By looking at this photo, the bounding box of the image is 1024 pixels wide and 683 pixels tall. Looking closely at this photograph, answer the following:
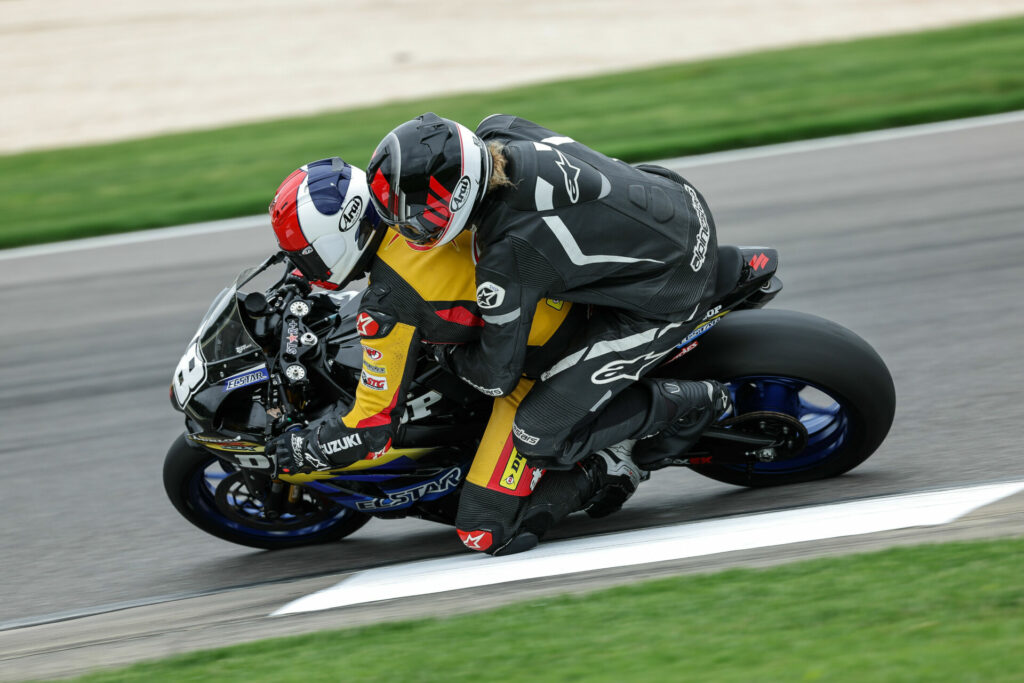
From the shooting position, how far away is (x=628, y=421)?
4.12 metres

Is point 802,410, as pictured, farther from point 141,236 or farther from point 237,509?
point 141,236

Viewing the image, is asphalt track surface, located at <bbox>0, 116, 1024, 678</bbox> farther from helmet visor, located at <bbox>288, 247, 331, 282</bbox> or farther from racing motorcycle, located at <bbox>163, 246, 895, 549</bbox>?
helmet visor, located at <bbox>288, 247, 331, 282</bbox>

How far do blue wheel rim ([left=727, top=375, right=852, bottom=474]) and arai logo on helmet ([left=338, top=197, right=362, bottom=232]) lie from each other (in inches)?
62.9

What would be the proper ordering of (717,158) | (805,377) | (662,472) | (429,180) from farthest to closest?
(717,158) → (662,472) → (805,377) → (429,180)

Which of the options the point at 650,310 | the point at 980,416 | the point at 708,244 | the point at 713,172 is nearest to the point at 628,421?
the point at 650,310

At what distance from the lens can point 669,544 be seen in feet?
13.3

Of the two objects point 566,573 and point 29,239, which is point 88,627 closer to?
point 566,573

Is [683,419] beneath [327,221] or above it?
beneath

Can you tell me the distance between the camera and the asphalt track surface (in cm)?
470

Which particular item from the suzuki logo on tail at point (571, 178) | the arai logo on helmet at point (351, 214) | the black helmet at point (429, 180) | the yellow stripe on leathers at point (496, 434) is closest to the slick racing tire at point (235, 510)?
the yellow stripe on leathers at point (496, 434)

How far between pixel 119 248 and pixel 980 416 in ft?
20.8

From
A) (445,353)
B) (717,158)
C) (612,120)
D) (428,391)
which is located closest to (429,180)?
(445,353)

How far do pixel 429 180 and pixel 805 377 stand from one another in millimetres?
1653

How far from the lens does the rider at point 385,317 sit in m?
3.69
